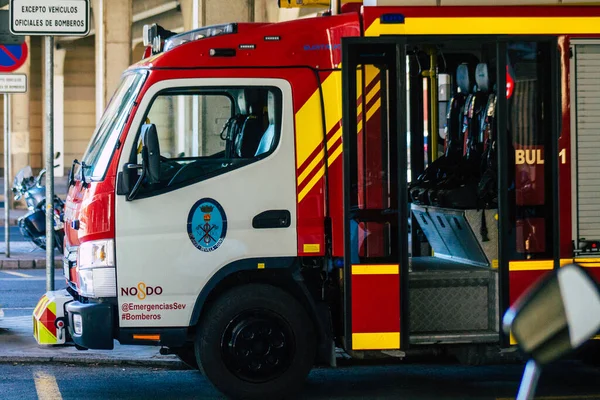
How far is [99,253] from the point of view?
23.4ft

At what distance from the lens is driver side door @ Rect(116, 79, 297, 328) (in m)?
7.13

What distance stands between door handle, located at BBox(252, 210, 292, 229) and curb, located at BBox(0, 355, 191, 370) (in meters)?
1.95

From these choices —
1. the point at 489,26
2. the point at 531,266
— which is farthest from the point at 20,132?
the point at 531,266

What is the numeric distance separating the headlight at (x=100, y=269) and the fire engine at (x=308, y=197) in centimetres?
1

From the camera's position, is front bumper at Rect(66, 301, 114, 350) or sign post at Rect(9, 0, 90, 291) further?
sign post at Rect(9, 0, 90, 291)

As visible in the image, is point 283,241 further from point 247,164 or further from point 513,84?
point 513,84

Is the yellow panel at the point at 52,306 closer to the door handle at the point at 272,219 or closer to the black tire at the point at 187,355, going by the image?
the black tire at the point at 187,355

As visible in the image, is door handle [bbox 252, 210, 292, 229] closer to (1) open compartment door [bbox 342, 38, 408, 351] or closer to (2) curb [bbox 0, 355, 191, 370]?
(1) open compartment door [bbox 342, 38, 408, 351]

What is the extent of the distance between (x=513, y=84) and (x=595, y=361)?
2.41 meters

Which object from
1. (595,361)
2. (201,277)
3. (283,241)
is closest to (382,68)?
(283,241)

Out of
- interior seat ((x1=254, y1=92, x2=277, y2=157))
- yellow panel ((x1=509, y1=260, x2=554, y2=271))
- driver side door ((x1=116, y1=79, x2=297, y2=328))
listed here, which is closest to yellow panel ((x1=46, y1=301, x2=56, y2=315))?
driver side door ((x1=116, y1=79, x2=297, y2=328))

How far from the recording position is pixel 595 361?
27.9 ft

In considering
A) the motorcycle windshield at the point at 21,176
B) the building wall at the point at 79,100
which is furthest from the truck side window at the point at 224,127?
the building wall at the point at 79,100

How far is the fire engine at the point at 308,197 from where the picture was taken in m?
7.16
